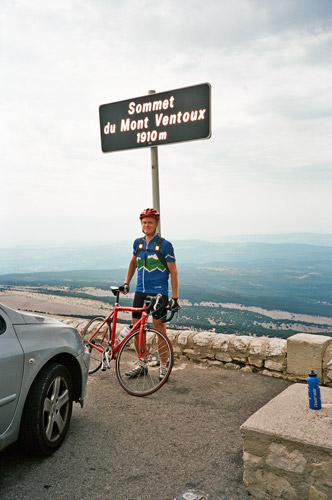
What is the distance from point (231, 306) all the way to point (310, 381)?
118 metres

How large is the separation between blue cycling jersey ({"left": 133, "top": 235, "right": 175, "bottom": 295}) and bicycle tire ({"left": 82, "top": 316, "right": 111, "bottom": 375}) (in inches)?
38.2

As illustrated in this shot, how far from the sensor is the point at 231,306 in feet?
392

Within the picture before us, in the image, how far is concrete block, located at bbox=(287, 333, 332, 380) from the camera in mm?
5496

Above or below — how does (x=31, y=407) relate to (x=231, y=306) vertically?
above

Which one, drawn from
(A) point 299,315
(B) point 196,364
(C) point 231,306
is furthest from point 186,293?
(B) point 196,364

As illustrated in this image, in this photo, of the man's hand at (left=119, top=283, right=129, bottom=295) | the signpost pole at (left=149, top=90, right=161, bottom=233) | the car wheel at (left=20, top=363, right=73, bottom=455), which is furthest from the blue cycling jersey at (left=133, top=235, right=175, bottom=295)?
the car wheel at (left=20, top=363, right=73, bottom=455)

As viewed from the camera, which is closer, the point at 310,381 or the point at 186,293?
the point at 310,381

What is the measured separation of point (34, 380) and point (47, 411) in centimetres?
31

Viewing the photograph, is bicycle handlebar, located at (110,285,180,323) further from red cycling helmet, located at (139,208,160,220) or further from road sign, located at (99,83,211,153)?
road sign, located at (99,83,211,153)

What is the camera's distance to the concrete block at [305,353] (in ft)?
18.0

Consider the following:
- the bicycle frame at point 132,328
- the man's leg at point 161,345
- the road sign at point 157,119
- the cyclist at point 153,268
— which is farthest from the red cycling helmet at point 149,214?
the road sign at point 157,119

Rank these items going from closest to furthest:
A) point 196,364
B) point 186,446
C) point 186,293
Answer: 1. point 186,446
2. point 196,364
3. point 186,293

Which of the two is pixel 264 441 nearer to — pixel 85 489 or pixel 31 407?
pixel 85 489

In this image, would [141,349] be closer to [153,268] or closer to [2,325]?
[153,268]
